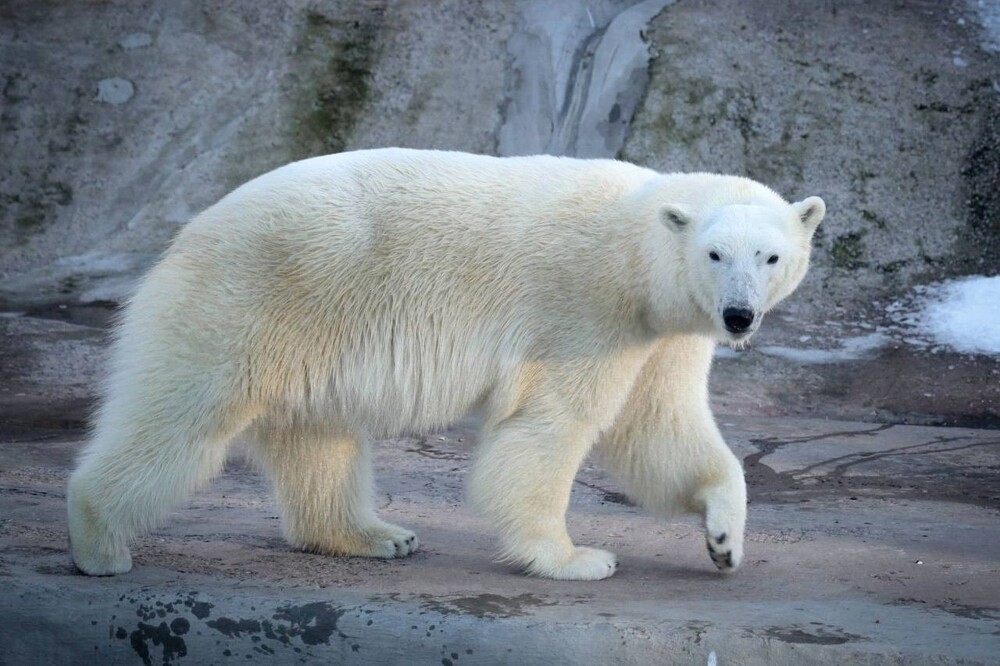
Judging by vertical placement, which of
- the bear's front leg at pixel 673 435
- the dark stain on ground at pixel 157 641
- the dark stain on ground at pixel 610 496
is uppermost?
the bear's front leg at pixel 673 435

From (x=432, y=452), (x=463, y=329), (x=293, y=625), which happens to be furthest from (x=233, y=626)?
(x=432, y=452)

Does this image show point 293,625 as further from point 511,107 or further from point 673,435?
point 511,107

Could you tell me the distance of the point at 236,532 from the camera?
4594 mm

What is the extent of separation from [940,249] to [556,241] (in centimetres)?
557

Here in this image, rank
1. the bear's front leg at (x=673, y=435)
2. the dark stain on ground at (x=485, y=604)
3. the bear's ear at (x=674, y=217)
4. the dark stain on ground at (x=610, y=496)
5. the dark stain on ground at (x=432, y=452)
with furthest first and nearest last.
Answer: the dark stain on ground at (x=432, y=452), the dark stain on ground at (x=610, y=496), the bear's front leg at (x=673, y=435), the bear's ear at (x=674, y=217), the dark stain on ground at (x=485, y=604)

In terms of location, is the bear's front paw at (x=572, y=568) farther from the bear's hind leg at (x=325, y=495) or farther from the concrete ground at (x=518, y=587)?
the bear's hind leg at (x=325, y=495)

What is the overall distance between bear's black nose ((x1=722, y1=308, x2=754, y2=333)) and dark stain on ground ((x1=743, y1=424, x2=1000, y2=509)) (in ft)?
5.78

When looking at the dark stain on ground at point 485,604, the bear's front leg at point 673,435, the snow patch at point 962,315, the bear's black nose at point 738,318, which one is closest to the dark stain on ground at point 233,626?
the dark stain on ground at point 485,604

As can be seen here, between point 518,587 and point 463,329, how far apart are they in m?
0.83

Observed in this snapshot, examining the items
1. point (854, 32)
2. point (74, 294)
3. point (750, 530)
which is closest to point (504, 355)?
point (750, 530)

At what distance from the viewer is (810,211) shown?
3.93m

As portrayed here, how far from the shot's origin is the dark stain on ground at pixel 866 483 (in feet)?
17.4

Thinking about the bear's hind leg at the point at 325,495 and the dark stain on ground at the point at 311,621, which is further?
the bear's hind leg at the point at 325,495

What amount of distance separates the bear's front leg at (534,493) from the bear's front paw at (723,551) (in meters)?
0.31
